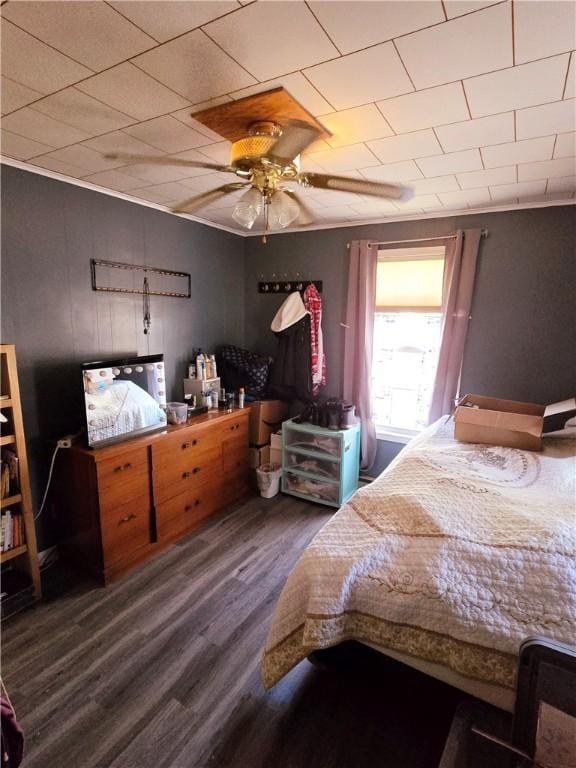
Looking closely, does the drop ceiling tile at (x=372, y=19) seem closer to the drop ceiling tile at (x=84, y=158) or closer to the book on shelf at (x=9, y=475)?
the drop ceiling tile at (x=84, y=158)

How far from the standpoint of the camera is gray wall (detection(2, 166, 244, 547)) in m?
2.14

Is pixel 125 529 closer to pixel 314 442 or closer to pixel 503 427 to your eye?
pixel 314 442

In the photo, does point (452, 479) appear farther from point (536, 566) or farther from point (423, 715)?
point (423, 715)

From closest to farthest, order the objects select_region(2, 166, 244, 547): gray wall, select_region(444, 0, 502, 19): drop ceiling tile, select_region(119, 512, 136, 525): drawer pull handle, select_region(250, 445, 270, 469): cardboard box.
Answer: select_region(444, 0, 502, 19): drop ceiling tile, select_region(2, 166, 244, 547): gray wall, select_region(119, 512, 136, 525): drawer pull handle, select_region(250, 445, 270, 469): cardboard box

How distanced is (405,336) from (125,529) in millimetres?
2634

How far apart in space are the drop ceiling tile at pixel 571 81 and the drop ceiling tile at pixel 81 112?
159 cm

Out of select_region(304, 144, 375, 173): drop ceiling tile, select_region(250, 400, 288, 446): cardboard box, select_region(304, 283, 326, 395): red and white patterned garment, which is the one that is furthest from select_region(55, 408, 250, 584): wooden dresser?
select_region(304, 144, 375, 173): drop ceiling tile

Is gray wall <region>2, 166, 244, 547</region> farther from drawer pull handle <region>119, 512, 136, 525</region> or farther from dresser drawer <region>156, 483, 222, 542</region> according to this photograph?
dresser drawer <region>156, 483, 222, 542</region>

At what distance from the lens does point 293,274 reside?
3.57 meters

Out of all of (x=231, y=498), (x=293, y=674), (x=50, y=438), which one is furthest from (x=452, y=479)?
(x=50, y=438)

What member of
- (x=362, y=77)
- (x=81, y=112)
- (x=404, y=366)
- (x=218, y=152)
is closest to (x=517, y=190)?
(x=404, y=366)

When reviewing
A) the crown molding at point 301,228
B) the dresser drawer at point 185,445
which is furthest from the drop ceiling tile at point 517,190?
the dresser drawer at point 185,445

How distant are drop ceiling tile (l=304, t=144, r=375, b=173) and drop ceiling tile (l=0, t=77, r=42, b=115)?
1188 millimetres

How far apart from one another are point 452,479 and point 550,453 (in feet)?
2.77
